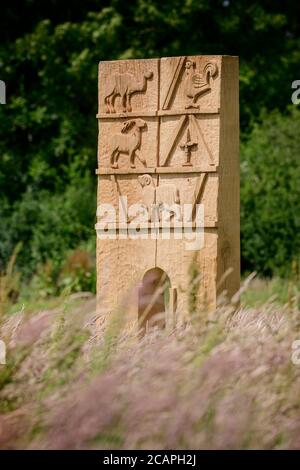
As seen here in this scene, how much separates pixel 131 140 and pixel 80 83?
836 centimetres

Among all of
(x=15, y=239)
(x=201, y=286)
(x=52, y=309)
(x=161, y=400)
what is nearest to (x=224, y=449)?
(x=161, y=400)

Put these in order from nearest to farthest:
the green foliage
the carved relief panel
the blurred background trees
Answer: the carved relief panel, the green foliage, the blurred background trees

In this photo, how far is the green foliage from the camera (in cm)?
1268

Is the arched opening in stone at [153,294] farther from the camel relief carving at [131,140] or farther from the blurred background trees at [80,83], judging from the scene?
the blurred background trees at [80,83]

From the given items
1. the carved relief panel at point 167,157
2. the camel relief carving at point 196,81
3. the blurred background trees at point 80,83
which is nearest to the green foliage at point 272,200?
the blurred background trees at point 80,83

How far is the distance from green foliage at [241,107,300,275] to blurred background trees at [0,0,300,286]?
4 centimetres

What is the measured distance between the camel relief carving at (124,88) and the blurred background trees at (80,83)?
19.3 feet

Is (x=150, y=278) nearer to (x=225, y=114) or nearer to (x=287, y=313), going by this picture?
(x=225, y=114)

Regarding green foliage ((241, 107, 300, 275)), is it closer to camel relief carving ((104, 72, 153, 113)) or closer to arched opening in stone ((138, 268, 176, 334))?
arched opening in stone ((138, 268, 176, 334))

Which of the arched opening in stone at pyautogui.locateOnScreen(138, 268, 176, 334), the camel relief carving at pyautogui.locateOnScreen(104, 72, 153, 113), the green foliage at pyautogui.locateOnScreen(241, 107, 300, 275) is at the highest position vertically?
the camel relief carving at pyautogui.locateOnScreen(104, 72, 153, 113)

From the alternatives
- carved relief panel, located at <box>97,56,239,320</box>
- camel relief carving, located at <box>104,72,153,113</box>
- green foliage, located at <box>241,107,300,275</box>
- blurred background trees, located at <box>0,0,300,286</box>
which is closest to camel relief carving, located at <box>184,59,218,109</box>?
carved relief panel, located at <box>97,56,239,320</box>

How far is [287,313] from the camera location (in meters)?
5.25

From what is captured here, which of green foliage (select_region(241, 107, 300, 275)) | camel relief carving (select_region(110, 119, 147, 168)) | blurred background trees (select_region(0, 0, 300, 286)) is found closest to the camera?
camel relief carving (select_region(110, 119, 147, 168))

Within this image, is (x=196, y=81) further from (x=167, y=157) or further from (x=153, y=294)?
(x=153, y=294)
